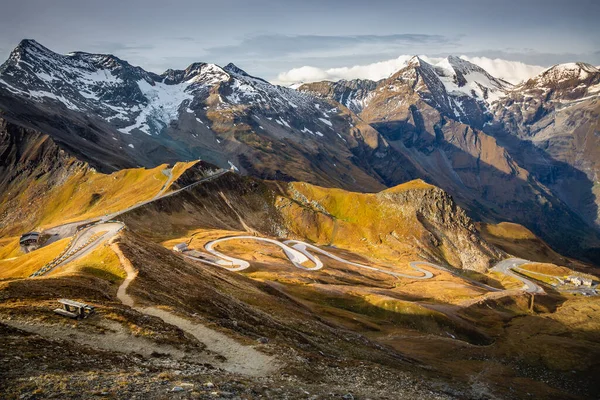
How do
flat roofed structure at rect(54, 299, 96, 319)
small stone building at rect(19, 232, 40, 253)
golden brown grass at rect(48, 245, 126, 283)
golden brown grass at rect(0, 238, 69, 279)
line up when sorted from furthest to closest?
small stone building at rect(19, 232, 40, 253) → golden brown grass at rect(0, 238, 69, 279) → golden brown grass at rect(48, 245, 126, 283) → flat roofed structure at rect(54, 299, 96, 319)

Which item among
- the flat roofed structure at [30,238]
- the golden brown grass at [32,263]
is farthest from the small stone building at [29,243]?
the golden brown grass at [32,263]

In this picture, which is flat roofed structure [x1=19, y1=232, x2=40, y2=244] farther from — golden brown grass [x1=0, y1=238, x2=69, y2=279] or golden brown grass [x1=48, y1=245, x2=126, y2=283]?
golden brown grass [x1=48, y1=245, x2=126, y2=283]

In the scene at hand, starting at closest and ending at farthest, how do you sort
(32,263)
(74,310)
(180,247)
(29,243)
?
(74,310) < (32,263) < (29,243) < (180,247)

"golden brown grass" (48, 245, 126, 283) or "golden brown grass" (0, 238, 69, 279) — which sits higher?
"golden brown grass" (48, 245, 126, 283)

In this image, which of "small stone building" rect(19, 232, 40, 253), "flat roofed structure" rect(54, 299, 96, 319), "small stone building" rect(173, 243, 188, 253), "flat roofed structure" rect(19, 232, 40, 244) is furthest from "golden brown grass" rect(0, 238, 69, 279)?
"flat roofed structure" rect(19, 232, 40, 244)

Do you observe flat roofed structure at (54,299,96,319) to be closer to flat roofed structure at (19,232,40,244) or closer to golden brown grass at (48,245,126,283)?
golden brown grass at (48,245,126,283)

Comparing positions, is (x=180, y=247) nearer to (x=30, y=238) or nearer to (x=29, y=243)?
(x=29, y=243)

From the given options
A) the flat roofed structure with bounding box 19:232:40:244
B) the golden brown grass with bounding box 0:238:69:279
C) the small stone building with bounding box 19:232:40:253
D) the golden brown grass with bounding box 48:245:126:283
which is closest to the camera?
the golden brown grass with bounding box 48:245:126:283

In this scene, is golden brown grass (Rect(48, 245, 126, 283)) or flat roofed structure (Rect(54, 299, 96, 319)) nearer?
flat roofed structure (Rect(54, 299, 96, 319))

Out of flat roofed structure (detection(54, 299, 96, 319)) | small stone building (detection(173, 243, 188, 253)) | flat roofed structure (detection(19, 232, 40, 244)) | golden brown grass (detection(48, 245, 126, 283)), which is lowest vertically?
small stone building (detection(173, 243, 188, 253))

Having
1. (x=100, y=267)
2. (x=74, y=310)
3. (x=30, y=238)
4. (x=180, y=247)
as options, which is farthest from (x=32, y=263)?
(x=30, y=238)

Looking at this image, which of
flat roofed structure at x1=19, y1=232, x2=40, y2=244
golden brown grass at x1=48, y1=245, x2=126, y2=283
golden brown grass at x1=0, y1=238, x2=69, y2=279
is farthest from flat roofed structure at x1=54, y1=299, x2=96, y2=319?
flat roofed structure at x1=19, y1=232, x2=40, y2=244
